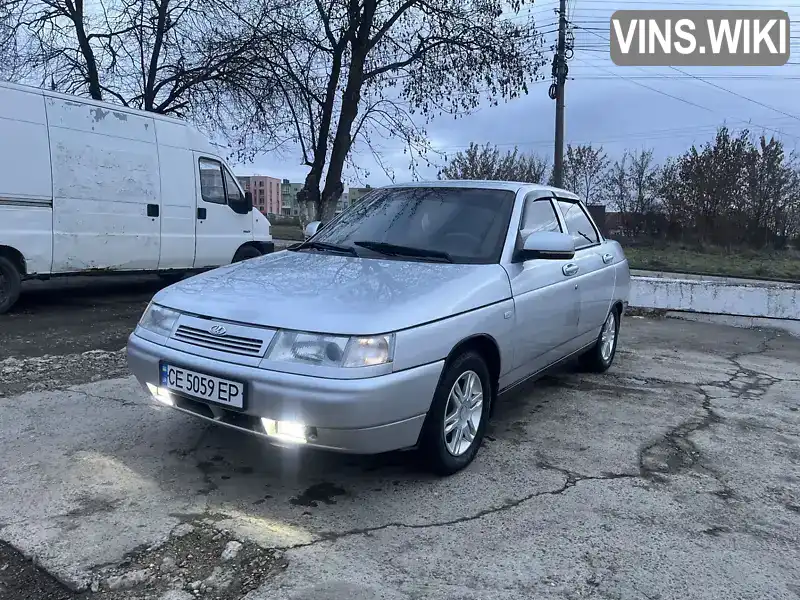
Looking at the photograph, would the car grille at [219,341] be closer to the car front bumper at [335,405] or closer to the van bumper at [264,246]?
the car front bumper at [335,405]

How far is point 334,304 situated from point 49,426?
7.35 feet

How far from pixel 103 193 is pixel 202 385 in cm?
601

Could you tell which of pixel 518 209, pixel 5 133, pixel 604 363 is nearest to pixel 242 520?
pixel 518 209

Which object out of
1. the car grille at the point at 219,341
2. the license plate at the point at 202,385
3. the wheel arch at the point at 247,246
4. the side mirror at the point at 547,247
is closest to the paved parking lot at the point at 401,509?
the license plate at the point at 202,385

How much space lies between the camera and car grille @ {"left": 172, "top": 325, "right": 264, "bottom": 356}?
10.1 feet

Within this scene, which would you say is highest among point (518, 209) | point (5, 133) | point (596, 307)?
point (5, 133)

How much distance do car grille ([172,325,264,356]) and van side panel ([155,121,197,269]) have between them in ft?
20.4

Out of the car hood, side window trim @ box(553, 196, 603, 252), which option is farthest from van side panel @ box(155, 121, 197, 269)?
side window trim @ box(553, 196, 603, 252)

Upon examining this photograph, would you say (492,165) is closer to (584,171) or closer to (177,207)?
(584,171)

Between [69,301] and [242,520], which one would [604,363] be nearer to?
[242,520]

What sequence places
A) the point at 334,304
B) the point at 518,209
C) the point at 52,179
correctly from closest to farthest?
the point at 334,304 < the point at 518,209 < the point at 52,179

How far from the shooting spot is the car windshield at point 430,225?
4055 mm

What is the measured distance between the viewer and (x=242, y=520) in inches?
115

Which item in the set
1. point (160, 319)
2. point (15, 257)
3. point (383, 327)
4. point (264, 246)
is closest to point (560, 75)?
point (264, 246)
